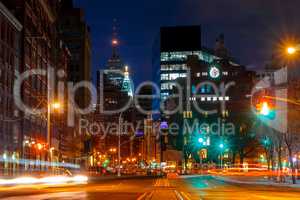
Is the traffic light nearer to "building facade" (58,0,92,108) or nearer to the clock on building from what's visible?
"building facade" (58,0,92,108)

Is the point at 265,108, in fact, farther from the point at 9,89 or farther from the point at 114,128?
the point at 114,128

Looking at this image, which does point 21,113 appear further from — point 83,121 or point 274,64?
point 83,121

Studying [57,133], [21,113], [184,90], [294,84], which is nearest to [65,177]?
[21,113]

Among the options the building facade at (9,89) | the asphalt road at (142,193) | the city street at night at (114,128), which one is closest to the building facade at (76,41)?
the city street at night at (114,128)

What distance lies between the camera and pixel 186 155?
130 meters

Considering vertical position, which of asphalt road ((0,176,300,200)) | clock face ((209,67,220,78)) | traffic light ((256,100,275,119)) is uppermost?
clock face ((209,67,220,78))

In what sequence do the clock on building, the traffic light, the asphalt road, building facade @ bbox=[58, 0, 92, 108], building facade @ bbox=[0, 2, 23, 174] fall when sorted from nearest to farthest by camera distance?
1. the traffic light
2. the asphalt road
3. building facade @ bbox=[0, 2, 23, 174]
4. building facade @ bbox=[58, 0, 92, 108]
5. the clock on building

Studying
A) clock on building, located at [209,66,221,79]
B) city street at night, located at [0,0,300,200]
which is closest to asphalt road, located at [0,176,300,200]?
city street at night, located at [0,0,300,200]

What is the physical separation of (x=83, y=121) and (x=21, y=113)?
257ft

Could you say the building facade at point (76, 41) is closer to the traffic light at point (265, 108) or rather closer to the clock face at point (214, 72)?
the clock face at point (214, 72)

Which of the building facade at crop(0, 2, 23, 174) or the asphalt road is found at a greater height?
the building facade at crop(0, 2, 23, 174)

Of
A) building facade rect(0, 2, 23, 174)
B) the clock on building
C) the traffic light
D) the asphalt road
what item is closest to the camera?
the traffic light

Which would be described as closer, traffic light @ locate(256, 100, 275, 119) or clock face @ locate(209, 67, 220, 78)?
traffic light @ locate(256, 100, 275, 119)

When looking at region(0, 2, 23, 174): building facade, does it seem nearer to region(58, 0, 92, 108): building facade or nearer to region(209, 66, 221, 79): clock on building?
region(58, 0, 92, 108): building facade
